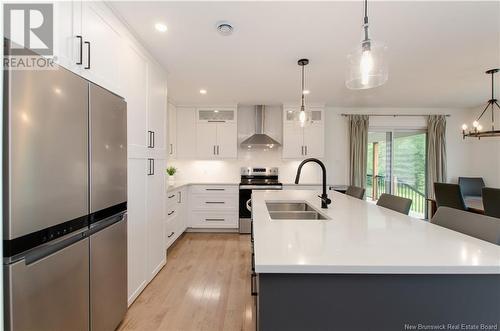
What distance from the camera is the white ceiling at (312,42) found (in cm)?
173

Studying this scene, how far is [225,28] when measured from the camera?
193 cm

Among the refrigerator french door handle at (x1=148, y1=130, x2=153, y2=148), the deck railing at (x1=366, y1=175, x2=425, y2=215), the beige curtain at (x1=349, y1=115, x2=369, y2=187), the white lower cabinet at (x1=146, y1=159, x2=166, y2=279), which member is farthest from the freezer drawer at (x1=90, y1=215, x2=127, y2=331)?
the deck railing at (x1=366, y1=175, x2=425, y2=215)

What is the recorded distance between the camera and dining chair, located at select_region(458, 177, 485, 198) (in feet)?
14.5

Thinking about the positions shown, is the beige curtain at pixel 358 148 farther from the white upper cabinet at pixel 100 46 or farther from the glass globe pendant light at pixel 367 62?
the white upper cabinet at pixel 100 46

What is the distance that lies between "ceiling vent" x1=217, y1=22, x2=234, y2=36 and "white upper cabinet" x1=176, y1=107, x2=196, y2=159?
9.13ft

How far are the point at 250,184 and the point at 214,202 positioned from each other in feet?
Answer: 2.48

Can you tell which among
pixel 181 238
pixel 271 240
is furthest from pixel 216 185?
pixel 271 240

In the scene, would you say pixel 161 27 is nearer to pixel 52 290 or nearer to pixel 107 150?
pixel 107 150

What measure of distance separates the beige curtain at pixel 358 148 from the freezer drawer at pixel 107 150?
13.7ft

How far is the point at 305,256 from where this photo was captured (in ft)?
2.96

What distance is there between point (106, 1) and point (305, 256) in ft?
6.86

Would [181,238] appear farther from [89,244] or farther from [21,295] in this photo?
[21,295]

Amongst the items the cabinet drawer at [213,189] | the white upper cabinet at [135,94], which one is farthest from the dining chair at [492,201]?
the white upper cabinet at [135,94]

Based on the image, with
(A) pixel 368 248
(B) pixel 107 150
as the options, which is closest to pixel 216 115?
(B) pixel 107 150
